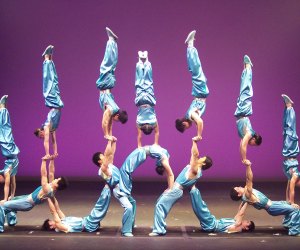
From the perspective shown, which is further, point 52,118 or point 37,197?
point 52,118

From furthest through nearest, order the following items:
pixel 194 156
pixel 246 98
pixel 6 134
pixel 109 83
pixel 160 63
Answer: pixel 160 63
pixel 6 134
pixel 109 83
pixel 246 98
pixel 194 156

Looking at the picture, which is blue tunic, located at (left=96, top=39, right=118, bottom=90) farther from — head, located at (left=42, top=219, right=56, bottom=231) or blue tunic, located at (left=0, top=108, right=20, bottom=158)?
head, located at (left=42, top=219, right=56, bottom=231)

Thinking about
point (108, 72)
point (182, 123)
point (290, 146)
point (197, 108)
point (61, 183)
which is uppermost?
point (108, 72)

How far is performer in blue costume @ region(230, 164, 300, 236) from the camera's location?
5855mm

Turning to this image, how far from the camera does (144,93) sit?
5984mm

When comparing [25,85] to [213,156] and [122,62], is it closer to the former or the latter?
[122,62]

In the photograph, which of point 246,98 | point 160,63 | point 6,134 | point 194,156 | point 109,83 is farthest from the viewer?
point 160,63

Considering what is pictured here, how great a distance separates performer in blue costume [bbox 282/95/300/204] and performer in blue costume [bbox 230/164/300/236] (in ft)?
0.43

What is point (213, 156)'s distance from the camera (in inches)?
368

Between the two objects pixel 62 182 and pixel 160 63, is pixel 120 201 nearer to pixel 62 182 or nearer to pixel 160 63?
pixel 62 182

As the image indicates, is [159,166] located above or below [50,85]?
below

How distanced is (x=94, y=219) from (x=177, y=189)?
937 millimetres

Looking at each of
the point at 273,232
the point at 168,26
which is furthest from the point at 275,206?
the point at 168,26

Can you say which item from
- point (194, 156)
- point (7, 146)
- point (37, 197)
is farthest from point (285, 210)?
point (7, 146)
